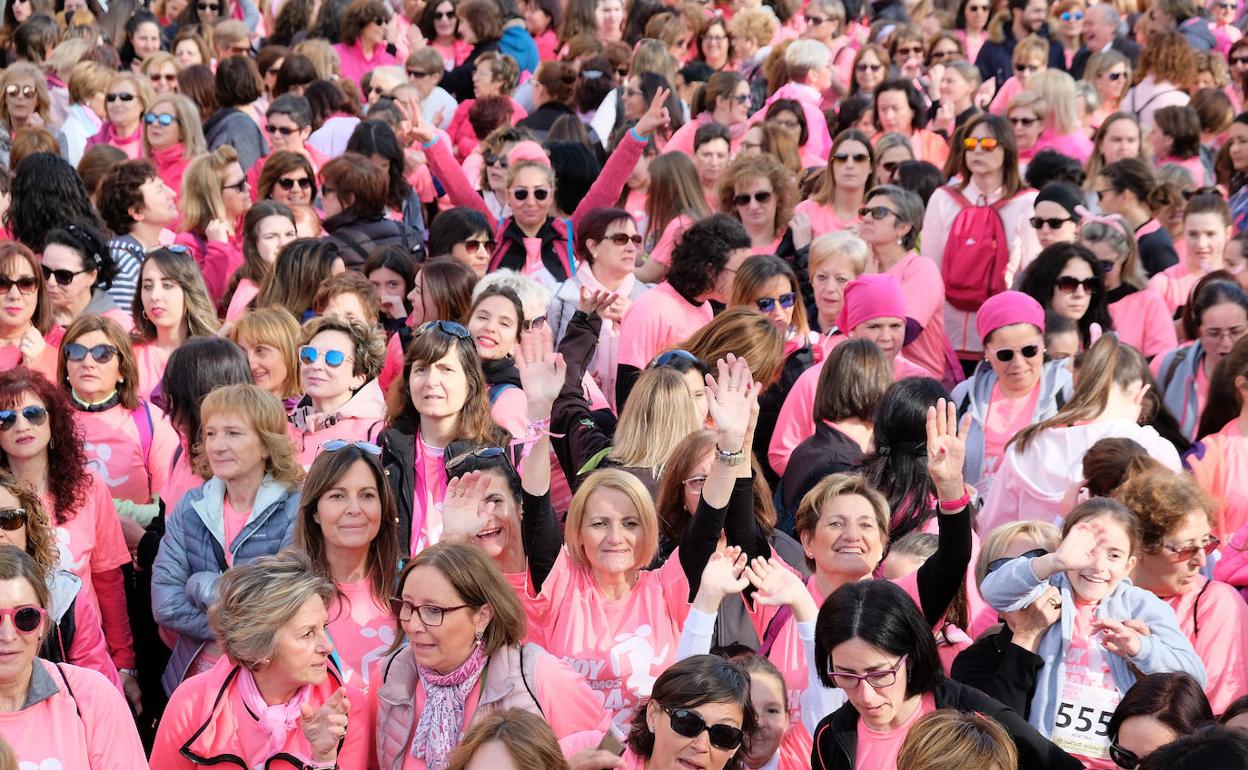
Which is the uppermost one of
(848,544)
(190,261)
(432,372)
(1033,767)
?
(190,261)

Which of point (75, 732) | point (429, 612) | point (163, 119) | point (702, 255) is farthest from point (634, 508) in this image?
point (163, 119)

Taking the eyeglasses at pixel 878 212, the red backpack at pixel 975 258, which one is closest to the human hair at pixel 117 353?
the eyeglasses at pixel 878 212

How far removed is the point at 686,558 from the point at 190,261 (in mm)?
3338

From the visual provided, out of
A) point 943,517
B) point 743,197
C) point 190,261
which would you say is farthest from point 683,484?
point 743,197

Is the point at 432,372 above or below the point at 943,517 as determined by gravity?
above

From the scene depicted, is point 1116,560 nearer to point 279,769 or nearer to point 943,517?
point 943,517

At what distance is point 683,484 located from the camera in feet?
18.0

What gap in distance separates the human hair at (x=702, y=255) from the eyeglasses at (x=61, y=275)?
267 cm

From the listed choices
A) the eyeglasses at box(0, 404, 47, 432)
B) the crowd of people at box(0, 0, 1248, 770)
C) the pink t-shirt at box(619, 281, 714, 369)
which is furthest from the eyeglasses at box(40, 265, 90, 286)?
the pink t-shirt at box(619, 281, 714, 369)

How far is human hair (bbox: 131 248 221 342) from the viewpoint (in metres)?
7.37

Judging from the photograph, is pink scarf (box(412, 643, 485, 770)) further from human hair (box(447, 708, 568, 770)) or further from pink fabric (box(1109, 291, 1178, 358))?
pink fabric (box(1109, 291, 1178, 358))

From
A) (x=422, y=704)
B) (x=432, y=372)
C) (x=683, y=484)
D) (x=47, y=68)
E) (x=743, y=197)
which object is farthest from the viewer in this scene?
(x=47, y=68)

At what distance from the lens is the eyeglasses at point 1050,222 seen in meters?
8.35

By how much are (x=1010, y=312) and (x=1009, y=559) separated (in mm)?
2128
